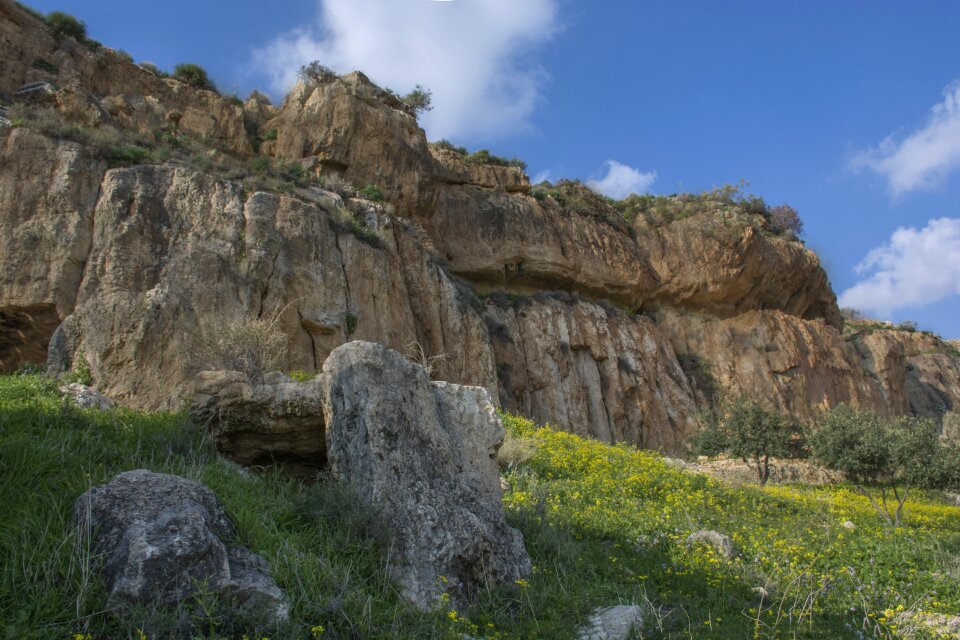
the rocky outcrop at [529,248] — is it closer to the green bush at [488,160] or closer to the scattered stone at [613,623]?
the green bush at [488,160]

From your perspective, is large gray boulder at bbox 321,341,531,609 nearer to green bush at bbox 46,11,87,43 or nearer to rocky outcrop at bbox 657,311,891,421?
green bush at bbox 46,11,87,43

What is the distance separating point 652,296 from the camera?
33.4 m

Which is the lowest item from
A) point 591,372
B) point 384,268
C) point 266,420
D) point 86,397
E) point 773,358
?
point 266,420

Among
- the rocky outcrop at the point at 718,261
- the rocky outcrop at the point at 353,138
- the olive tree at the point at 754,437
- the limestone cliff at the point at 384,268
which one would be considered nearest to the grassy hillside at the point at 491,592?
the limestone cliff at the point at 384,268

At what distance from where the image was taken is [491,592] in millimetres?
5062

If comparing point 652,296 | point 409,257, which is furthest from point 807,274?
point 409,257

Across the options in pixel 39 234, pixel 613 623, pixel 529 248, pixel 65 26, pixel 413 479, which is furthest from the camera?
pixel 529 248

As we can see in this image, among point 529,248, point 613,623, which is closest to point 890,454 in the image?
point 529,248

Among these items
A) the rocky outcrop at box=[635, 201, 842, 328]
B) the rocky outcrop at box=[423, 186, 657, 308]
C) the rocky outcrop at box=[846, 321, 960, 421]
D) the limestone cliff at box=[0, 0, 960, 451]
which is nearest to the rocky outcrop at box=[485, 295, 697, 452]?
the limestone cliff at box=[0, 0, 960, 451]

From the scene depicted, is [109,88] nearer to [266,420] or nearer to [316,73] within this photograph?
[316,73]

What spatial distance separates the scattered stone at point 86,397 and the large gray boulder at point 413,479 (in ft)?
9.33

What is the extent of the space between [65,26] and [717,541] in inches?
985

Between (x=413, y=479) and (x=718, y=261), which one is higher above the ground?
(x=718, y=261)

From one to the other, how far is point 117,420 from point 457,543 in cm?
372
